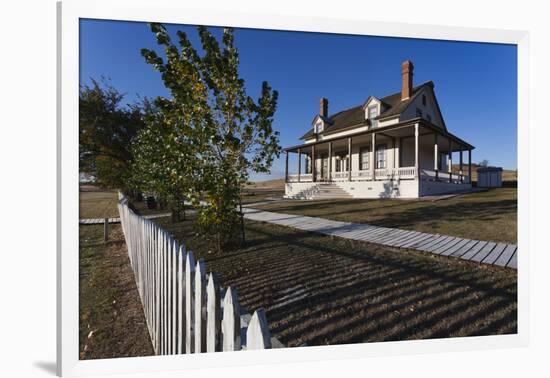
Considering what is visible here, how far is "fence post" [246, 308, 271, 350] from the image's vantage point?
763 millimetres

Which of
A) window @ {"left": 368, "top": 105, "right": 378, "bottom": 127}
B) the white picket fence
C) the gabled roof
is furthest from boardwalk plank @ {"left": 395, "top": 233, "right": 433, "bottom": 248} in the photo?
window @ {"left": 368, "top": 105, "right": 378, "bottom": 127}

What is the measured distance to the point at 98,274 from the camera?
2750 millimetres

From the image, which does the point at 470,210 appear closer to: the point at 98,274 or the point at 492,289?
the point at 492,289

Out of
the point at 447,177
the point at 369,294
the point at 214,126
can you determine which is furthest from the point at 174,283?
the point at 447,177

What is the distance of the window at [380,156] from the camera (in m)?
12.4

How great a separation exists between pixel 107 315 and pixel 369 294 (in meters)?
2.26

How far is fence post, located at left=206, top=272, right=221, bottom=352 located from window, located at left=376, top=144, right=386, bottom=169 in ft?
41.3

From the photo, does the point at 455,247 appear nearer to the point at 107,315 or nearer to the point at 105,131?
the point at 107,315

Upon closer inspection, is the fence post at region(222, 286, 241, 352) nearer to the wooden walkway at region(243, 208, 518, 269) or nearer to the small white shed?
the wooden walkway at region(243, 208, 518, 269)

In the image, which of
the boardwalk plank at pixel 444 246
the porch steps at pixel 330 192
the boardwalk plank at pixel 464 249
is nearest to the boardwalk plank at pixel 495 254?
the boardwalk plank at pixel 464 249

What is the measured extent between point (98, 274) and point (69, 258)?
1.24m

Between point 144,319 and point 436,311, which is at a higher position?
point 436,311

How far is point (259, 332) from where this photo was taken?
79 cm
